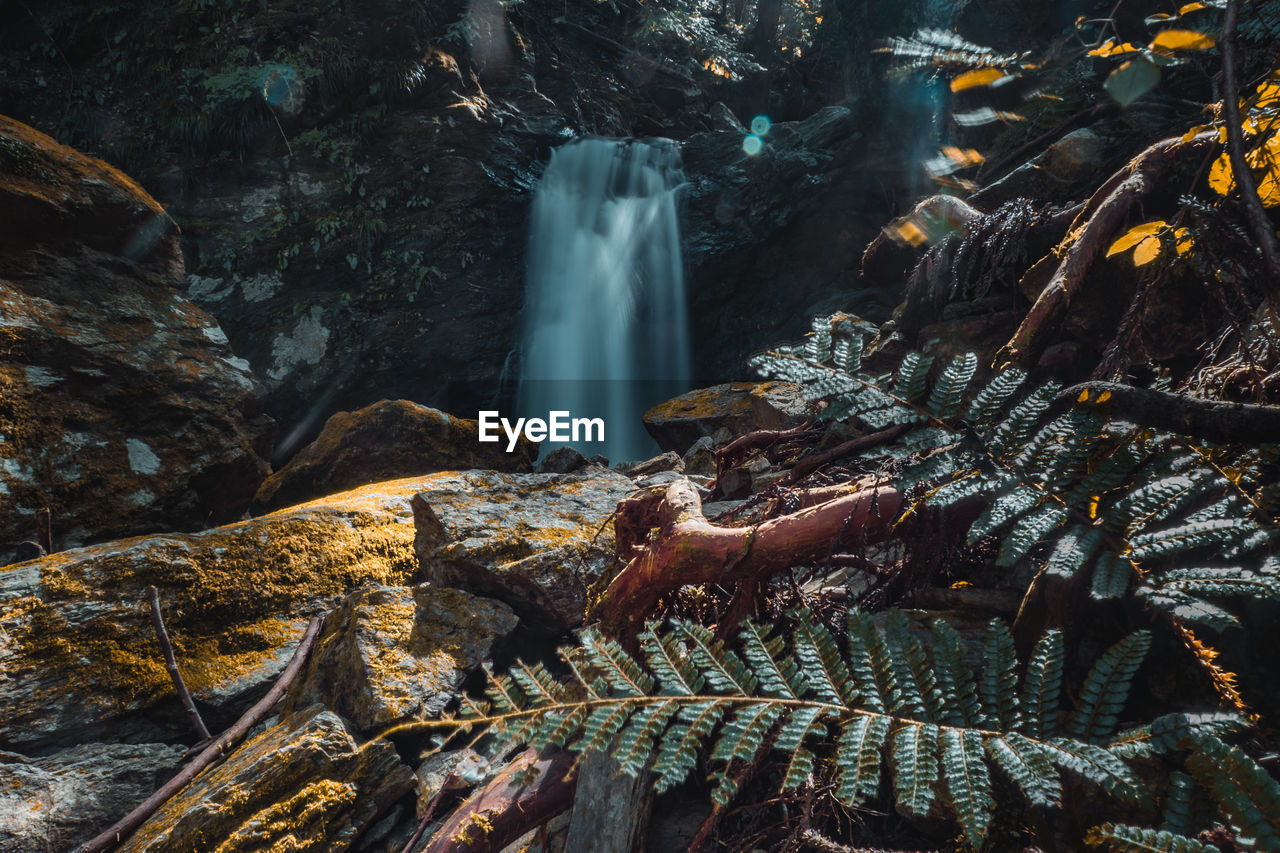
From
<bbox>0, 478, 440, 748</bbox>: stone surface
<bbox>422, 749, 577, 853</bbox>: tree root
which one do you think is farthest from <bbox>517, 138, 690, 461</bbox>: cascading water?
<bbox>422, 749, 577, 853</bbox>: tree root

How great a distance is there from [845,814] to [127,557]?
3375 millimetres

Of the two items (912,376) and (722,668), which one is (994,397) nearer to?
(912,376)

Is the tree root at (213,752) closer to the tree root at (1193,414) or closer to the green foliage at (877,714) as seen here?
the green foliage at (877,714)

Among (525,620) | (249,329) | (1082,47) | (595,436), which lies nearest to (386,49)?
(249,329)

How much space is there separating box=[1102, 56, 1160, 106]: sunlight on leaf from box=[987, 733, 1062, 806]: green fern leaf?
86 cm

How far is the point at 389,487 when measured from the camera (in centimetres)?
455

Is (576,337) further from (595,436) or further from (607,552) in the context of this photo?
(607,552)

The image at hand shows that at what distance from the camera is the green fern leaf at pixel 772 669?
0.90 metres

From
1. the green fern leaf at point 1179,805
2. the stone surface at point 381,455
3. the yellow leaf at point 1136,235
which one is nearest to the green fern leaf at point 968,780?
the green fern leaf at point 1179,805

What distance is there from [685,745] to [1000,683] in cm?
47

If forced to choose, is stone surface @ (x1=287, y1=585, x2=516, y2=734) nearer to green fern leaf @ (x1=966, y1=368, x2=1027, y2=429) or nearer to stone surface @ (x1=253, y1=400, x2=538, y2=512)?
green fern leaf @ (x1=966, y1=368, x2=1027, y2=429)

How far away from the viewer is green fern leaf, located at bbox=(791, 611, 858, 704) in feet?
2.96

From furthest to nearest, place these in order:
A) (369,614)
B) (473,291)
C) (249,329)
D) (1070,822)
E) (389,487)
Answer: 1. (473,291)
2. (249,329)
3. (389,487)
4. (369,614)
5. (1070,822)

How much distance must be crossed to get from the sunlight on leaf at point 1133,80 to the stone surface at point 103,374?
6.02 metres
